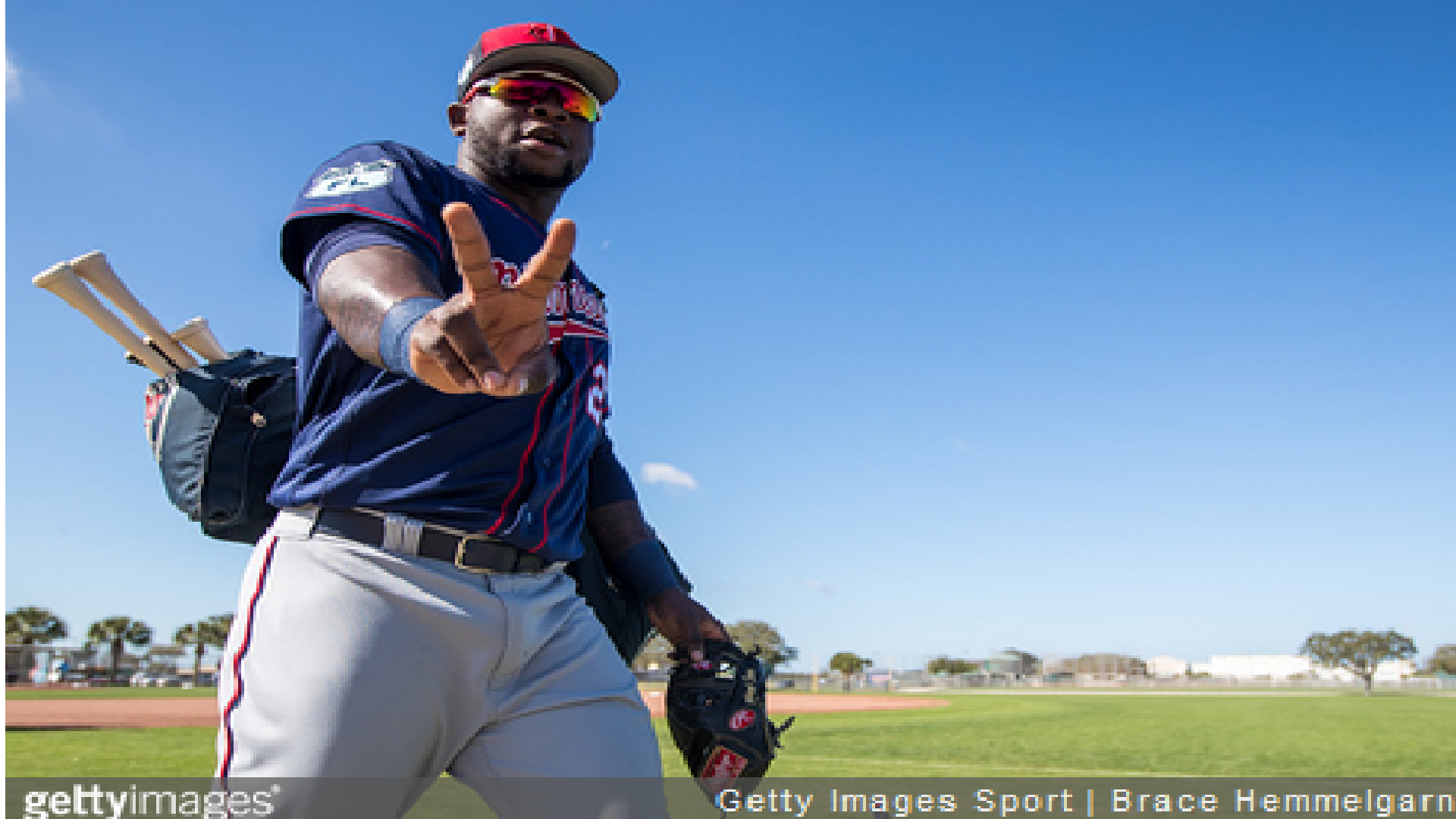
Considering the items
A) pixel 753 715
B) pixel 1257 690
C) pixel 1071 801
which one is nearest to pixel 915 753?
pixel 1071 801

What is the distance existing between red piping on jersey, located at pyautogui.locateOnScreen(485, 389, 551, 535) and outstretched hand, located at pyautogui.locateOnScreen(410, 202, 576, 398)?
603mm

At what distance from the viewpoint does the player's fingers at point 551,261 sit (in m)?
1.18

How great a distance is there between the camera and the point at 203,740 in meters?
11.6

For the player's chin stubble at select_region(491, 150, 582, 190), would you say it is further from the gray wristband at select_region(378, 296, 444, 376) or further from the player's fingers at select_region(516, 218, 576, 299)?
the player's fingers at select_region(516, 218, 576, 299)

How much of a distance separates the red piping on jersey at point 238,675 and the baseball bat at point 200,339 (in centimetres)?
63

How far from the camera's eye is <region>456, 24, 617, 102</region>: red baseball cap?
7.22 ft

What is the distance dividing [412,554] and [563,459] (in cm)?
37

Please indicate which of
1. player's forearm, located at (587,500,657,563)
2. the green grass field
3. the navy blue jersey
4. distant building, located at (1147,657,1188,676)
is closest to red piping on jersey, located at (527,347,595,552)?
the navy blue jersey

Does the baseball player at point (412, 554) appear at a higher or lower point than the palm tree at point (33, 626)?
higher

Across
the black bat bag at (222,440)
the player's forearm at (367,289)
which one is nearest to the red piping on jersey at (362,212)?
the player's forearm at (367,289)

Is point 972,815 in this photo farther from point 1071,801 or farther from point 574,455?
point 574,455

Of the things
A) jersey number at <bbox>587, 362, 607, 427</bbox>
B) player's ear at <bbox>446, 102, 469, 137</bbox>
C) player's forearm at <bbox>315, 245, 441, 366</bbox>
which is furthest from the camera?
player's ear at <bbox>446, 102, 469, 137</bbox>

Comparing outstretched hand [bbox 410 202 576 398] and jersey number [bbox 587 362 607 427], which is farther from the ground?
jersey number [bbox 587 362 607 427]

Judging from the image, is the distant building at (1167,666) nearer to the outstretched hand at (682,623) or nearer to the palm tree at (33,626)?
the palm tree at (33,626)
